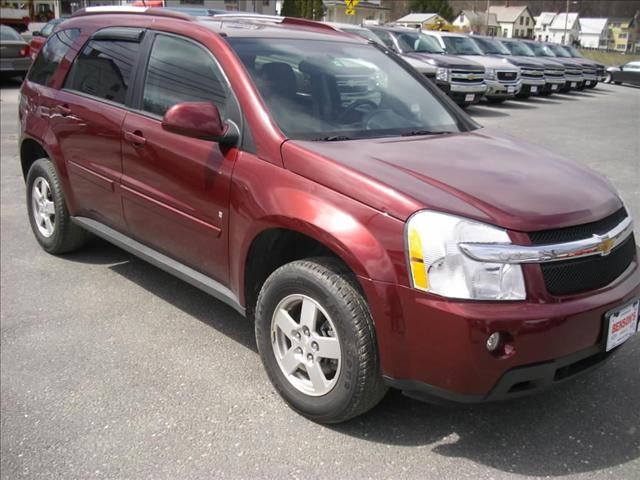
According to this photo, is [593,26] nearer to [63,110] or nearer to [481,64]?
[481,64]

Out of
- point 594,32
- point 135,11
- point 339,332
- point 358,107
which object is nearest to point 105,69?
point 135,11

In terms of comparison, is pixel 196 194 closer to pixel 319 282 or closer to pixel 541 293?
pixel 319 282

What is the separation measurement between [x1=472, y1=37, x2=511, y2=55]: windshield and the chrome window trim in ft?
58.7

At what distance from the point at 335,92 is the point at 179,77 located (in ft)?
3.05

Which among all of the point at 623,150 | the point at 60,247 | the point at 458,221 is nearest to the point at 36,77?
the point at 60,247

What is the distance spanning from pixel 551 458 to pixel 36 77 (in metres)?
4.67

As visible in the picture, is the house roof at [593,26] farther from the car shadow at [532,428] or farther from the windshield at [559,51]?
the car shadow at [532,428]

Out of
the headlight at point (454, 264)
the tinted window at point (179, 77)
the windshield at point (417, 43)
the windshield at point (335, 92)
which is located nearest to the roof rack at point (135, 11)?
the tinted window at point (179, 77)

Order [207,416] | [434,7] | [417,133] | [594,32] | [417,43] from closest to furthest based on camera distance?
[207,416] < [417,133] < [417,43] < [434,7] < [594,32]

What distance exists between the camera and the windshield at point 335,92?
337 cm

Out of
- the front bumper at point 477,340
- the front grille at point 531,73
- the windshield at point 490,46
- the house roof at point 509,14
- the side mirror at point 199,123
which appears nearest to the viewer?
the front bumper at point 477,340

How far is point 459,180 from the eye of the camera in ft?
9.21

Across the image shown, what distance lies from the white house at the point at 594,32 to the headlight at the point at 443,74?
440 ft

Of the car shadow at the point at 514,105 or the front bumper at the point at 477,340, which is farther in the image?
the car shadow at the point at 514,105
